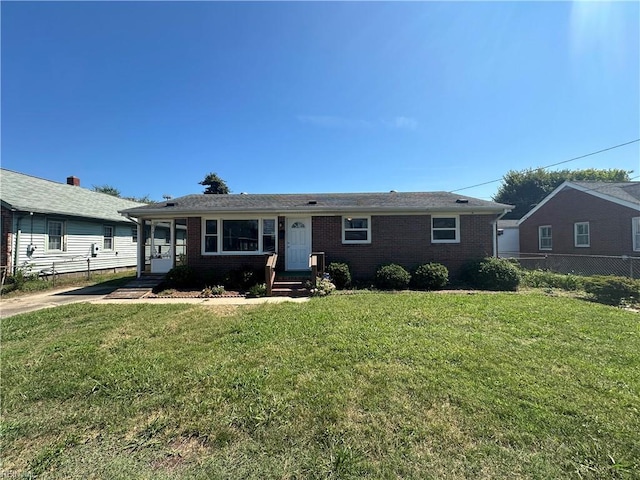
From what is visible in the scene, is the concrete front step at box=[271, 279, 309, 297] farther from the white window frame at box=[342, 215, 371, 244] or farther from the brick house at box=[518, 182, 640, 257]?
the brick house at box=[518, 182, 640, 257]

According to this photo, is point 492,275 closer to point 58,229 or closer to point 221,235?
point 221,235

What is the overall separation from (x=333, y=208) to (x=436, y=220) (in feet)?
14.0

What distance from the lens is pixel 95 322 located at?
6.32 meters

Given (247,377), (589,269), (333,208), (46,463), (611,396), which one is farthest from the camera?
(589,269)

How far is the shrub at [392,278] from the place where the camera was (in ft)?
33.5

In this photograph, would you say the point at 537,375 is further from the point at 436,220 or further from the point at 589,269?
the point at 589,269

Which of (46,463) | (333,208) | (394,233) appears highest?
(333,208)

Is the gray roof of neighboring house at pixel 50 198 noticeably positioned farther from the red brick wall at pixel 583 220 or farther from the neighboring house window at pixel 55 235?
the red brick wall at pixel 583 220

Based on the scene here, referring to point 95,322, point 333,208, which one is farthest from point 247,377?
point 333,208

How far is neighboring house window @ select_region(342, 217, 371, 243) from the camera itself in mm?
11977

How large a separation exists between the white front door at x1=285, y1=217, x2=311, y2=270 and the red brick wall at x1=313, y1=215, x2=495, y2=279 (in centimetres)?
45

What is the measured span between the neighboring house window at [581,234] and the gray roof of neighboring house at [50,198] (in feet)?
85.9

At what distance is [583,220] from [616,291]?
35.8 feet

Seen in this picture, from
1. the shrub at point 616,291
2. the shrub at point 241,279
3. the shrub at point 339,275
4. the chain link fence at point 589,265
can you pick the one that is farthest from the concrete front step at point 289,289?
the chain link fence at point 589,265
